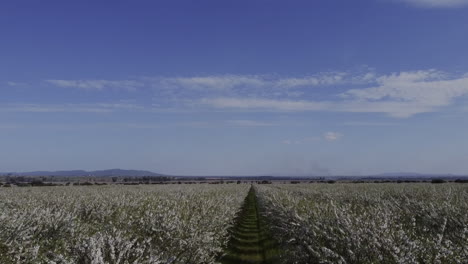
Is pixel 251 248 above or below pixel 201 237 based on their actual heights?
below

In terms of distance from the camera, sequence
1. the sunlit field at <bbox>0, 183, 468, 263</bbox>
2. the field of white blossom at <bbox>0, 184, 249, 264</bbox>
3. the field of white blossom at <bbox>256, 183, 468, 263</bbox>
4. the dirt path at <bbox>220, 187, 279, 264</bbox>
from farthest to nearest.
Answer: the dirt path at <bbox>220, 187, 279, 264</bbox>, the field of white blossom at <bbox>256, 183, 468, 263</bbox>, the sunlit field at <bbox>0, 183, 468, 263</bbox>, the field of white blossom at <bbox>0, 184, 249, 264</bbox>

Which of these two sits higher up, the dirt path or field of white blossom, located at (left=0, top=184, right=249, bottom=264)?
field of white blossom, located at (left=0, top=184, right=249, bottom=264)

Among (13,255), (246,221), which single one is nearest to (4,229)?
(13,255)

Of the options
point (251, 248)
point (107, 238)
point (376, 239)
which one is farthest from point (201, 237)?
point (251, 248)

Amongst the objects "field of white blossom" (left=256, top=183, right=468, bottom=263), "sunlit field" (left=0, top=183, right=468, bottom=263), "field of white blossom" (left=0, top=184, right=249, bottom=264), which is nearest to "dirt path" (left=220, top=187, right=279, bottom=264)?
"sunlit field" (left=0, top=183, right=468, bottom=263)

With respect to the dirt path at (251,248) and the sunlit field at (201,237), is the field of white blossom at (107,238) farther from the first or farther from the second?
the dirt path at (251,248)

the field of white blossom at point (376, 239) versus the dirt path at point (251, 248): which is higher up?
the field of white blossom at point (376, 239)

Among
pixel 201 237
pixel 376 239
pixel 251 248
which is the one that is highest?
Result: pixel 376 239

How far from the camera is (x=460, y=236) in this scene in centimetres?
1122

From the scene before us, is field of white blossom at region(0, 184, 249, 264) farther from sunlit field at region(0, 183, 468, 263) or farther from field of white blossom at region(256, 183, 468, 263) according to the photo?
field of white blossom at region(256, 183, 468, 263)

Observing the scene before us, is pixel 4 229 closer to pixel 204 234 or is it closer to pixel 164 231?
pixel 164 231

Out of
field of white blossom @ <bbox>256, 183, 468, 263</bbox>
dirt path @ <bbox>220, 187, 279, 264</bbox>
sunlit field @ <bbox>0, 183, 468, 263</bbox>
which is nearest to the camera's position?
sunlit field @ <bbox>0, 183, 468, 263</bbox>

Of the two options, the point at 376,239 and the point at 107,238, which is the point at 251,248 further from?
the point at 107,238

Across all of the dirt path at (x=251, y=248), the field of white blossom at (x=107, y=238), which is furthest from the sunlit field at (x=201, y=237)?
the dirt path at (x=251, y=248)
